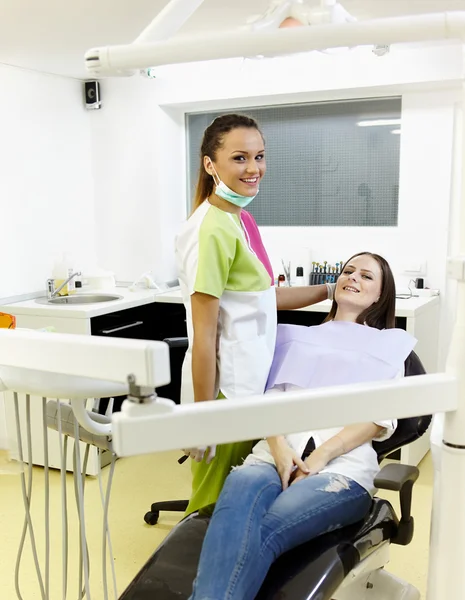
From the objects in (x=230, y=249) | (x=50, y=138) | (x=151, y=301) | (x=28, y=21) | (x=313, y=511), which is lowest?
(x=313, y=511)

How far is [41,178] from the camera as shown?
11.8 feet

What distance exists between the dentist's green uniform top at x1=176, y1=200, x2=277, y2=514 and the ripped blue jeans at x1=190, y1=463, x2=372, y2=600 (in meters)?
0.24

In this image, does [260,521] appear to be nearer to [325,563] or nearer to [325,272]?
[325,563]

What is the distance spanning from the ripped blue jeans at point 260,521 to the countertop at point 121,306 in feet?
4.73

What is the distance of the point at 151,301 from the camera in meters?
3.42

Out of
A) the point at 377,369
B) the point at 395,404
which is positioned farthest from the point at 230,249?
the point at 395,404

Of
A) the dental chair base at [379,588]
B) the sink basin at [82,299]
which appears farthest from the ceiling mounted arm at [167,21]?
the sink basin at [82,299]

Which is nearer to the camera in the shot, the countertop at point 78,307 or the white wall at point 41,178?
the countertop at point 78,307

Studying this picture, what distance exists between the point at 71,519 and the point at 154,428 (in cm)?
211

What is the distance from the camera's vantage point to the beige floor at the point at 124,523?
7.44ft

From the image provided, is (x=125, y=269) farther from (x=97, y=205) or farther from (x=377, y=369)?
(x=377, y=369)

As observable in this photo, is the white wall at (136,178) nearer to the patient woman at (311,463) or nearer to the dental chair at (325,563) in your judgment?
the patient woman at (311,463)

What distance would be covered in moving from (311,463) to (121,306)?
68.7 inches

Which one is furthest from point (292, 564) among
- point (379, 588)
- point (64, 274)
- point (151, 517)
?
point (64, 274)
